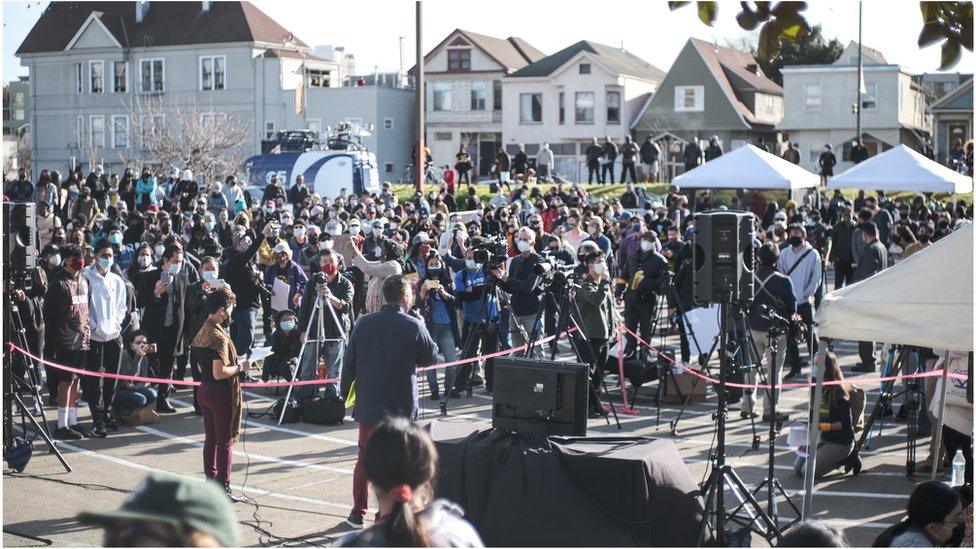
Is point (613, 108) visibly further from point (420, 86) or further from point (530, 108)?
point (420, 86)

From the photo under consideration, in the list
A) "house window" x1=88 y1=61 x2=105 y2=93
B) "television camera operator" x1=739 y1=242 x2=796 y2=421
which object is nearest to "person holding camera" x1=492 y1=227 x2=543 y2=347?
"television camera operator" x1=739 y1=242 x2=796 y2=421

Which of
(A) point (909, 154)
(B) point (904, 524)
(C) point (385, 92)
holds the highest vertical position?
(C) point (385, 92)

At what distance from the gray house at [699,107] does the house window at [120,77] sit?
26824 millimetres

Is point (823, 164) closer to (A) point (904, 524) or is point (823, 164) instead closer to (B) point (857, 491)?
(B) point (857, 491)

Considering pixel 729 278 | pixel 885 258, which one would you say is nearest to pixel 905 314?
pixel 729 278

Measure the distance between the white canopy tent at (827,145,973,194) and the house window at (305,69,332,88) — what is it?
44.8 meters

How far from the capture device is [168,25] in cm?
6172

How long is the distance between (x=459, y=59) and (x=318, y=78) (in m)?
7.81

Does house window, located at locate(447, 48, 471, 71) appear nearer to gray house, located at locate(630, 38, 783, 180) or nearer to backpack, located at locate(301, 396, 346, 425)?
gray house, located at locate(630, 38, 783, 180)

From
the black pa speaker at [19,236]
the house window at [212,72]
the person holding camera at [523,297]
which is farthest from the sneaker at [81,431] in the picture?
the house window at [212,72]

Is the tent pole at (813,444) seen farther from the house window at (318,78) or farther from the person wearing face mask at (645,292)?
the house window at (318,78)

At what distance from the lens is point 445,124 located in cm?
6372

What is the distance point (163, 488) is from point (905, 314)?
20.2 ft

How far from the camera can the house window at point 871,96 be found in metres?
58.8
